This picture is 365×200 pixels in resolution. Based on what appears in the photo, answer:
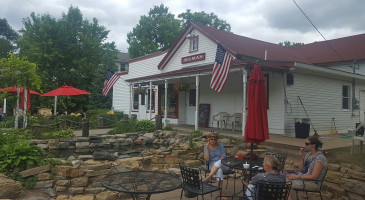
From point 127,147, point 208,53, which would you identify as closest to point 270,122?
point 208,53

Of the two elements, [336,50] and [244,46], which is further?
[336,50]

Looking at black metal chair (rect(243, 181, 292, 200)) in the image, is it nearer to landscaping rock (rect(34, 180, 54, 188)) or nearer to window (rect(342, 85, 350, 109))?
landscaping rock (rect(34, 180, 54, 188))

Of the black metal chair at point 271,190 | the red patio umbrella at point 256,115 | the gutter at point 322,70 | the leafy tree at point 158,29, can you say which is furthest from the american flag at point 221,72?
the leafy tree at point 158,29

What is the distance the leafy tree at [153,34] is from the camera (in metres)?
39.5

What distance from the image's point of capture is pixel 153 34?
4122 centimetres

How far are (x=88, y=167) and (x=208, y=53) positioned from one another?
30.6 ft

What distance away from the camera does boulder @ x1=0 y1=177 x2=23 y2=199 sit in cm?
481

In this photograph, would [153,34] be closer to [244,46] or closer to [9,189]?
[244,46]

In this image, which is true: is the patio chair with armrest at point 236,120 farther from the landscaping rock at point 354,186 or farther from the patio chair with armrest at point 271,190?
the patio chair with armrest at point 271,190

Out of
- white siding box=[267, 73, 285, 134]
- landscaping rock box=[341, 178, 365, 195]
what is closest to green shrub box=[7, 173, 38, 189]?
landscaping rock box=[341, 178, 365, 195]

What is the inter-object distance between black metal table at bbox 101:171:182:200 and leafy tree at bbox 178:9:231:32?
4018cm

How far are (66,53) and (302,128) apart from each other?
77.0ft

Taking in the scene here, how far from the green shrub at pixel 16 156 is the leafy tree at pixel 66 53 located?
1831 centimetres

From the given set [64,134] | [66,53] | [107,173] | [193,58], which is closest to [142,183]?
[107,173]
